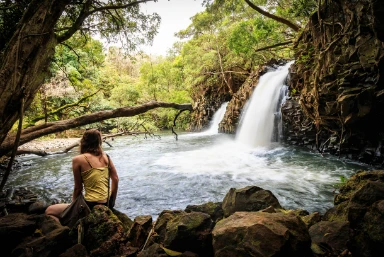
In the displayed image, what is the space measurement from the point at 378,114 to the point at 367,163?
187 centimetres

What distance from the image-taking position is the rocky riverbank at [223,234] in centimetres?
195

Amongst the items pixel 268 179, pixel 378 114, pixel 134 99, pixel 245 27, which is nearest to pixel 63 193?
pixel 268 179

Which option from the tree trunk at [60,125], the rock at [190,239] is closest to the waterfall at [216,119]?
the tree trunk at [60,125]

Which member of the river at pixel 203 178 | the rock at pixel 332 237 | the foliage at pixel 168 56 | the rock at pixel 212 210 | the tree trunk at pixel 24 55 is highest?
the foliage at pixel 168 56

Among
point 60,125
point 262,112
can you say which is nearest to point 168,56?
point 262,112

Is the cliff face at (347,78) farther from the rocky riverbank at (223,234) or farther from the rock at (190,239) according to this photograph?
the rock at (190,239)

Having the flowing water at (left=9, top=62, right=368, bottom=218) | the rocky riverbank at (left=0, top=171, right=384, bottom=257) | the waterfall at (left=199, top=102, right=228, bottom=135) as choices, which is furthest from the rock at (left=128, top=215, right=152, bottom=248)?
the waterfall at (left=199, top=102, right=228, bottom=135)

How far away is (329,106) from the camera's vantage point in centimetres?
780

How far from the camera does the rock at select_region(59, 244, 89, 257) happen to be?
7.55 ft

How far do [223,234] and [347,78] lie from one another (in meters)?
7.42

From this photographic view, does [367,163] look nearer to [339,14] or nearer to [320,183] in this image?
[320,183]

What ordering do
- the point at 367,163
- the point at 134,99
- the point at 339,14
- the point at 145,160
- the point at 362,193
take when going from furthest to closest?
the point at 134,99
the point at 145,160
the point at 339,14
the point at 367,163
the point at 362,193

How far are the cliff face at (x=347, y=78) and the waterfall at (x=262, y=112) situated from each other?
368 centimetres

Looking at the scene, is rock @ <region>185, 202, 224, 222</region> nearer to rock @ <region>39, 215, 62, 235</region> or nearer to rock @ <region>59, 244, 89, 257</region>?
rock @ <region>59, 244, 89, 257</region>
